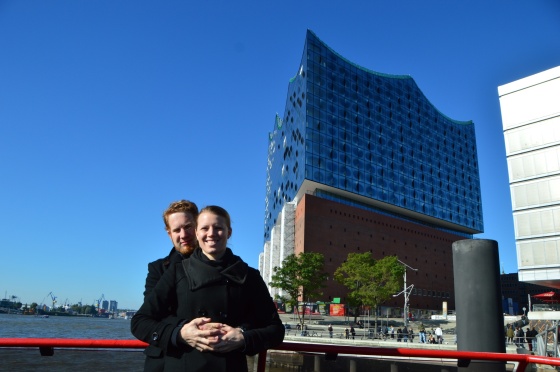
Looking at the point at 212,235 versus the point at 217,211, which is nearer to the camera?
the point at 212,235

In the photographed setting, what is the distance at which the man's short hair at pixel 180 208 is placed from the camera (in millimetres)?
3307

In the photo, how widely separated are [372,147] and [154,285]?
81.1m

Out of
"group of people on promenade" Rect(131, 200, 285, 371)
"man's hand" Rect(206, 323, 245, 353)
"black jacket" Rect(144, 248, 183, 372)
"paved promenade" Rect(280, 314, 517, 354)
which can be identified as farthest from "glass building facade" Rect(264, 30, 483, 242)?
"man's hand" Rect(206, 323, 245, 353)

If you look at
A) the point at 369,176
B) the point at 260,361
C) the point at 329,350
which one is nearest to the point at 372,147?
the point at 369,176

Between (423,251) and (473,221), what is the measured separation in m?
18.6

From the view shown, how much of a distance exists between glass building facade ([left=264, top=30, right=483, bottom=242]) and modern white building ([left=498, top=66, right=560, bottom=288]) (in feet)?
117

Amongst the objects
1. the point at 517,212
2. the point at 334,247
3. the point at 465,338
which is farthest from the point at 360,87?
the point at 465,338

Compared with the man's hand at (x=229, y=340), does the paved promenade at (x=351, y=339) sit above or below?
below

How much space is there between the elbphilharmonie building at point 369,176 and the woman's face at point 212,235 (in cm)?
6741

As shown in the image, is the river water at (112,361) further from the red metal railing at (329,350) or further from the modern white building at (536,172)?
the modern white building at (536,172)

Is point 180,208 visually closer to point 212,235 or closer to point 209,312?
point 212,235

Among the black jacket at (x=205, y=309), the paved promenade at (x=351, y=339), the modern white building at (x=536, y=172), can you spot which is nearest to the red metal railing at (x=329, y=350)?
the black jacket at (x=205, y=309)

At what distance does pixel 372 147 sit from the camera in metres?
81.6

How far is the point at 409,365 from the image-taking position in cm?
365
